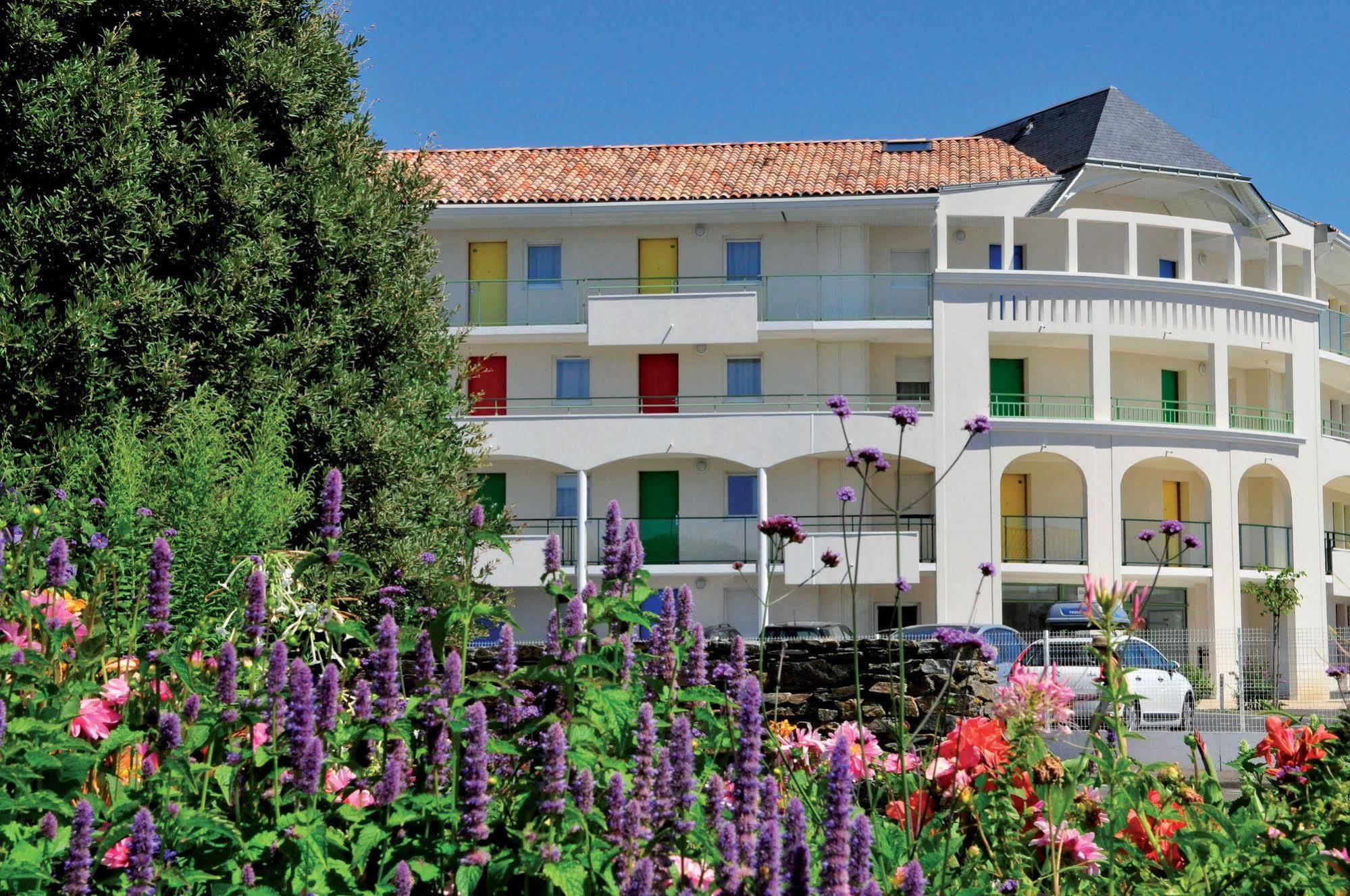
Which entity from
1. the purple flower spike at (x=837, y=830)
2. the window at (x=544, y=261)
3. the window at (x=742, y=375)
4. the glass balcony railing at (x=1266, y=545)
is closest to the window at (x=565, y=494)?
the window at (x=742, y=375)

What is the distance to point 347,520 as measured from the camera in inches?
510

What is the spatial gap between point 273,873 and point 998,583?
31.2 meters

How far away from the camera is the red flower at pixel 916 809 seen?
3781 millimetres

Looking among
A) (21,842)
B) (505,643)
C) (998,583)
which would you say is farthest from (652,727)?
(998,583)

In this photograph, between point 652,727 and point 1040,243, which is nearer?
point 652,727

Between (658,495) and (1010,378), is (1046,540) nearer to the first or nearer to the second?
(1010,378)

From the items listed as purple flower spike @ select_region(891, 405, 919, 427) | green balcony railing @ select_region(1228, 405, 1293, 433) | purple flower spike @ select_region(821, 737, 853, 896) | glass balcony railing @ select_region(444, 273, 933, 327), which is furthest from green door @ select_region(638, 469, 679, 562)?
purple flower spike @ select_region(821, 737, 853, 896)

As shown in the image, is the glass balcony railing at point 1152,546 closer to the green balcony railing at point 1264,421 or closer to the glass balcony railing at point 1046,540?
the glass balcony railing at point 1046,540

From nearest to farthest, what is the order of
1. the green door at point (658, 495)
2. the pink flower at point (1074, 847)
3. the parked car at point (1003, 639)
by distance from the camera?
the pink flower at point (1074, 847)
the parked car at point (1003, 639)
the green door at point (658, 495)

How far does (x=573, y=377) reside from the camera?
3566 cm

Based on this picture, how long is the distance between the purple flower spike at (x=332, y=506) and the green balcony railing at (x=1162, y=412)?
34351mm

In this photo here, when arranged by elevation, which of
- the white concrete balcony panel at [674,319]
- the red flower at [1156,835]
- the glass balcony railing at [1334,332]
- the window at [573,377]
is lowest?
the red flower at [1156,835]

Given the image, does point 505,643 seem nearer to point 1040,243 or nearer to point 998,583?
point 998,583

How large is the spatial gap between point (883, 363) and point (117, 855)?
109 feet
